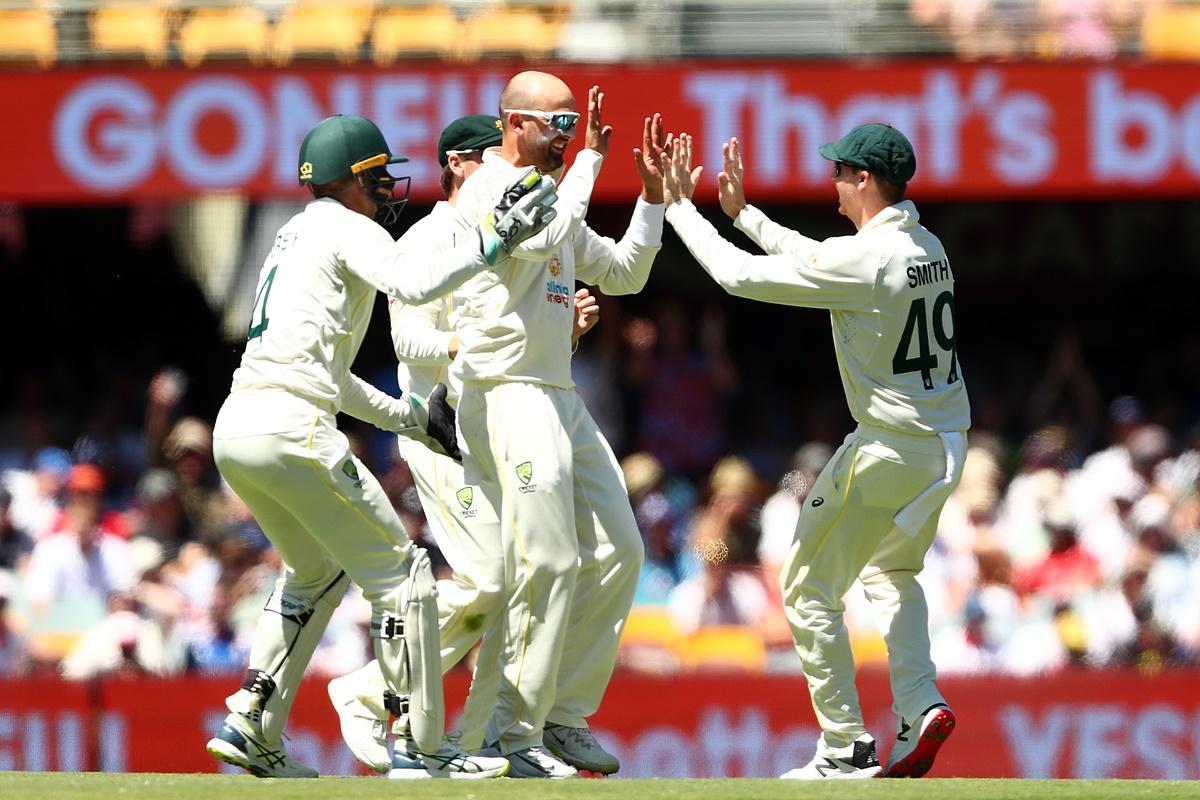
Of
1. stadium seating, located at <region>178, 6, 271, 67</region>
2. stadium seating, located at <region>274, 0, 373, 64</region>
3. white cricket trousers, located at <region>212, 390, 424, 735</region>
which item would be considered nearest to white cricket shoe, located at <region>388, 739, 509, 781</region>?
white cricket trousers, located at <region>212, 390, 424, 735</region>

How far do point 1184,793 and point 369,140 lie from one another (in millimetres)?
3432

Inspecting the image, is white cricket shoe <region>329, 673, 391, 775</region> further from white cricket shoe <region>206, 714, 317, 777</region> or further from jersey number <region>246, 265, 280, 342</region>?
jersey number <region>246, 265, 280, 342</region>

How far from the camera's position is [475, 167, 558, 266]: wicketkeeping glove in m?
6.12

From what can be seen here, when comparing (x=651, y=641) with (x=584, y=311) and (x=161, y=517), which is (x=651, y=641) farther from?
(x=584, y=311)

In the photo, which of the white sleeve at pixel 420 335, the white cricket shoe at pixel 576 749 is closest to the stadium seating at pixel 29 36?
the white sleeve at pixel 420 335

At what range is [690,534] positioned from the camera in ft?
38.2

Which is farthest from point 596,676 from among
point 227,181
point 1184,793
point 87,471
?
point 227,181

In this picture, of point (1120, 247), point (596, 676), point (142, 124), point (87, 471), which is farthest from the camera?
point (1120, 247)

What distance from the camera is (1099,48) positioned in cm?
1245

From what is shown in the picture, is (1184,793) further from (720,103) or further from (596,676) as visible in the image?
(720,103)

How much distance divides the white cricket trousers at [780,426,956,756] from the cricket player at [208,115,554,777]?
1.29m

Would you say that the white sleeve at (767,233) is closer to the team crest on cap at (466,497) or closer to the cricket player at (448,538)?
the cricket player at (448,538)

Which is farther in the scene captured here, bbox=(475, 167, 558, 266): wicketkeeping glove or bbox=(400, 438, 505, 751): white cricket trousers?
bbox=(400, 438, 505, 751): white cricket trousers

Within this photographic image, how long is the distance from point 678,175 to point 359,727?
7.76 feet
